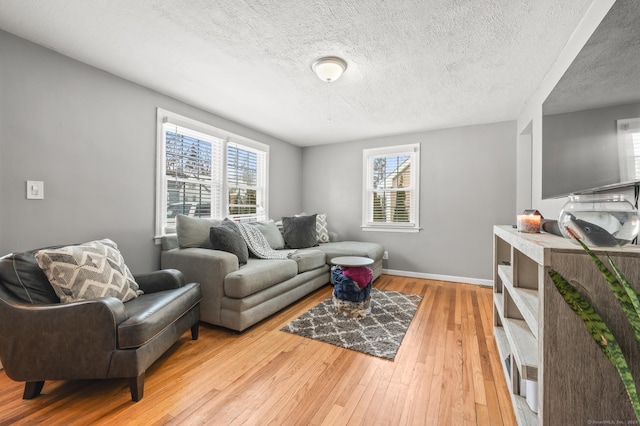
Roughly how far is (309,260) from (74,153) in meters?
2.42

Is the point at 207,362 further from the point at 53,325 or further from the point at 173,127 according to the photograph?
the point at 173,127

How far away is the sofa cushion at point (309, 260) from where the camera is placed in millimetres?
3133

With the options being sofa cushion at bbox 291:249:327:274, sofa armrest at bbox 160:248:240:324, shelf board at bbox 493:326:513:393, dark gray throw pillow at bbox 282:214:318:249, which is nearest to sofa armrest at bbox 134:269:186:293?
sofa armrest at bbox 160:248:240:324

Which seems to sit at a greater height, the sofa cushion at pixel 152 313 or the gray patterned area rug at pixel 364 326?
the sofa cushion at pixel 152 313

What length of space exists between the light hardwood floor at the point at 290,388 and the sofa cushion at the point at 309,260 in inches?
38.2

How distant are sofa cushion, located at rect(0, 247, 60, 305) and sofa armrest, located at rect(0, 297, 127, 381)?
0.38ft

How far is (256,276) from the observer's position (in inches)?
93.2

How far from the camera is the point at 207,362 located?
1.88 meters

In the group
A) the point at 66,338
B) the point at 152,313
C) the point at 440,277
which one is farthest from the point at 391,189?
the point at 66,338

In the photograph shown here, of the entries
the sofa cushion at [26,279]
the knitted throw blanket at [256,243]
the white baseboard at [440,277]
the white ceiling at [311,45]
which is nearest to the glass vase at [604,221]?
the white ceiling at [311,45]

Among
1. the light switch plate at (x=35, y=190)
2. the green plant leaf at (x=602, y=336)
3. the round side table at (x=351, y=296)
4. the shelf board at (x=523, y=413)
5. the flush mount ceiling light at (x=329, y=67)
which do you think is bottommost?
the shelf board at (x=523, y=413)

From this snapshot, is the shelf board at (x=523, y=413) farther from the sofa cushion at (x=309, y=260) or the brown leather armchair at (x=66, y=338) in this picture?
the sofa cushion at (x=309, y=260)

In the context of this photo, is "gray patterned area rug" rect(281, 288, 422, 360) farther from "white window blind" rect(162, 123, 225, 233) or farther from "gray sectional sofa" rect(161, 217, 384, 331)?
"white window blind" rect(162, 123, 225, 233)

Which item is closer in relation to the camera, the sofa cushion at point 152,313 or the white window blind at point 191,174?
the sofa cushion at point 152,313
